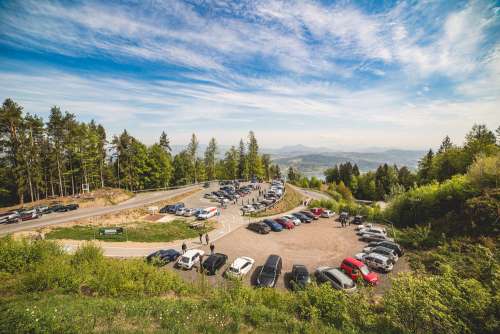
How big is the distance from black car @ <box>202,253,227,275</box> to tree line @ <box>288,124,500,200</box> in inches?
1422

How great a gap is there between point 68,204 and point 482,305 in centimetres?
4708

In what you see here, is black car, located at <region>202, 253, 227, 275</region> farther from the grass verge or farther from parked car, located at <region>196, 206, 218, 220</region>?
the grass verge

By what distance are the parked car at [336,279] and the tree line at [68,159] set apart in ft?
165

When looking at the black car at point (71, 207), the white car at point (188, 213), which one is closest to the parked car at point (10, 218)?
the black car at point (71, 207)

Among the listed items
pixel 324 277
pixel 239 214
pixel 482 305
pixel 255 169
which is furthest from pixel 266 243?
pixel 255 169

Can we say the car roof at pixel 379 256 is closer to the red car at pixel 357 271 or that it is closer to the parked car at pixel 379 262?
the parked car at pixel 379 262

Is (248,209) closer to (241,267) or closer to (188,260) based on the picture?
(188,260)

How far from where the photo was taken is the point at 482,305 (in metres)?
7.65

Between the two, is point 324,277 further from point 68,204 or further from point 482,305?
point 68,204

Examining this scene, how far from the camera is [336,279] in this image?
1528cm

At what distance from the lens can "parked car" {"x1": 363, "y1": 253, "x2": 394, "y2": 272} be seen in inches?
718

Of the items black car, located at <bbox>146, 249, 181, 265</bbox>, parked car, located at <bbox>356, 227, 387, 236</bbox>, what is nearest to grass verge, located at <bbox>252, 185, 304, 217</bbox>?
parked car, located at <bbox>356, 227, 387, 236</bbox>

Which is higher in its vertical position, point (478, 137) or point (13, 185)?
point (478, 137)

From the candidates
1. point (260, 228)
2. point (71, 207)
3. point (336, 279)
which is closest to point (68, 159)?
point (71, 207)
